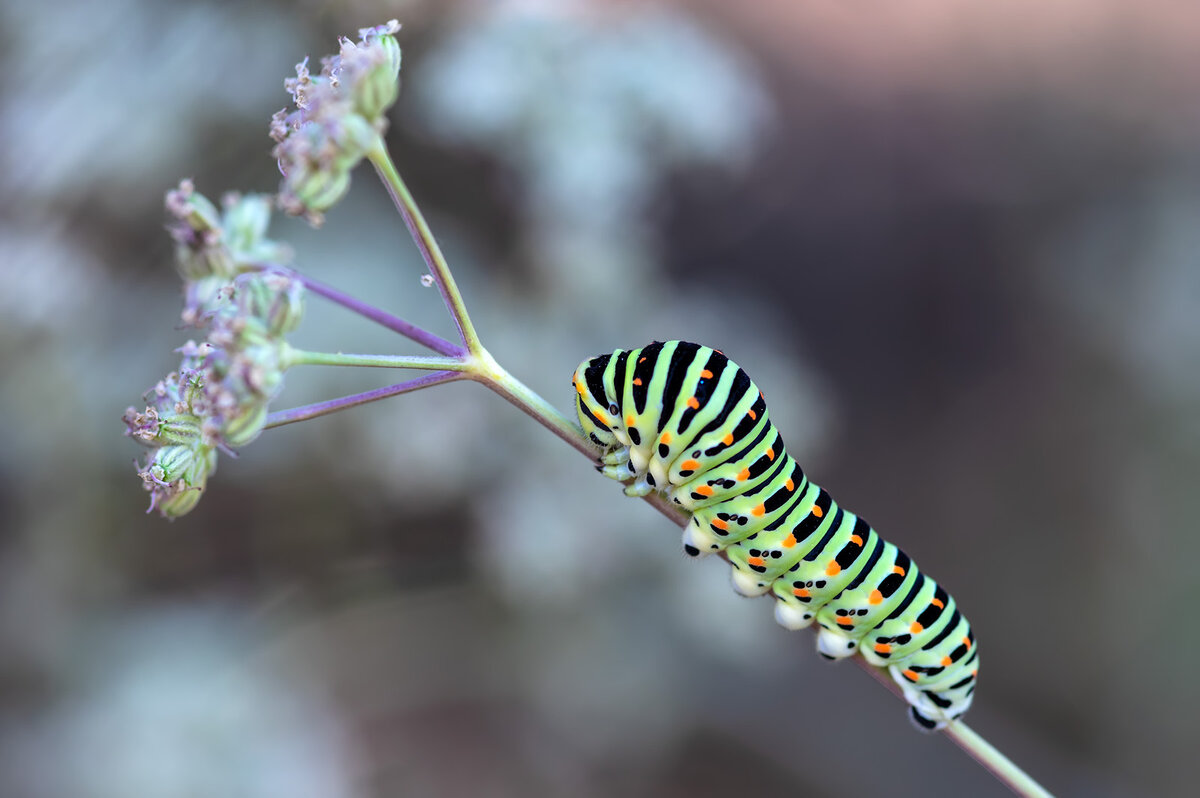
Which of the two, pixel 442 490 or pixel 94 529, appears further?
pixel 442 490

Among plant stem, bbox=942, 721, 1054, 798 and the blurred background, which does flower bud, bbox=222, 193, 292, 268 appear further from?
the blurred background

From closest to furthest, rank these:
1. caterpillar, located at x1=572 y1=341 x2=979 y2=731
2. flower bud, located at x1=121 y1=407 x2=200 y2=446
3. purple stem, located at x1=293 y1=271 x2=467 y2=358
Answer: purple stem, located at x1=293 y1=271 x2=467 y2=358, flower bud, located at x1=121 y1=407 x2=200 y2=446, caterpillar, located at x1=572 y1=341 x2=979 y2=731

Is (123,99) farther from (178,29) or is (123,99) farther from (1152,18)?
(1152,18)

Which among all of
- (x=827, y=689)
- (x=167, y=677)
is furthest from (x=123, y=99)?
(x=827, y=689)

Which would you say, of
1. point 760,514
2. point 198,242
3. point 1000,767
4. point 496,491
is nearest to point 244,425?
point 198,242

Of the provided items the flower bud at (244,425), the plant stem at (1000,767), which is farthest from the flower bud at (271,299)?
the plant stem at (1000,767)

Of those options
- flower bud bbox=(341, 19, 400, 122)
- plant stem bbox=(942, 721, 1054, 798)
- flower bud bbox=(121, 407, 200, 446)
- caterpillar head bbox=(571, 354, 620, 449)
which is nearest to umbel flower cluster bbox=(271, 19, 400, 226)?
flower bud bbox=(341, 19, 400, 122)

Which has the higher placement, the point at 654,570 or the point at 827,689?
the point at 827,689
